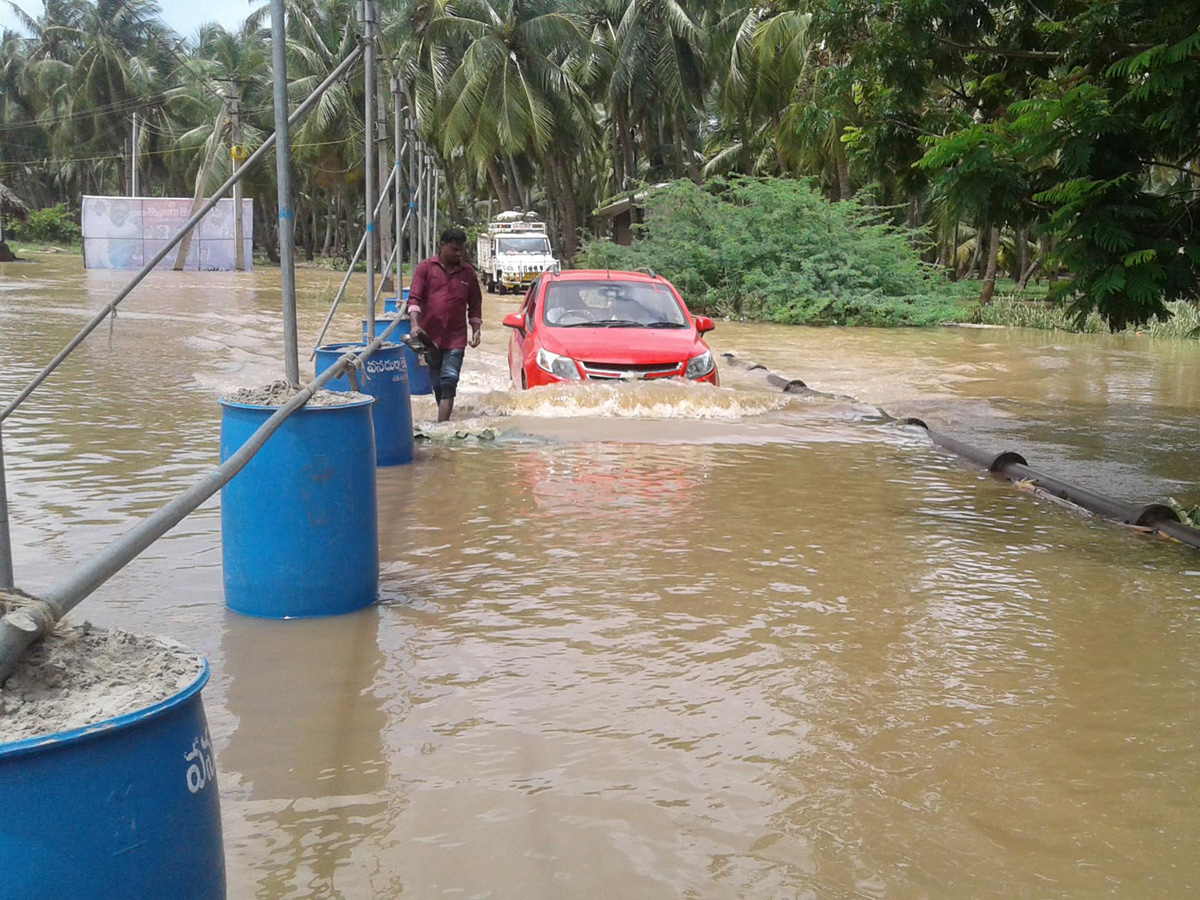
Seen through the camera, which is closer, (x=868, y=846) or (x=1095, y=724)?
(x=868, y=846)

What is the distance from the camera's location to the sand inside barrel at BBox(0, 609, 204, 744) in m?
2.20

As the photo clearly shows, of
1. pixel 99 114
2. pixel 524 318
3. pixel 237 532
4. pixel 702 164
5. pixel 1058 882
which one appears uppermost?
pixel 99 114

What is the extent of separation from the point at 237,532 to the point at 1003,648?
3.36 meters

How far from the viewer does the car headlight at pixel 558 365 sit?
1177 centimetres

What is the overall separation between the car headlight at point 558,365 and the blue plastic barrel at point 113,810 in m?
9.45

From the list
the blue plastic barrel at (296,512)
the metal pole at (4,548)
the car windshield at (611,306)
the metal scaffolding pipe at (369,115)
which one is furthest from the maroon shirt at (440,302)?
the metal pole at (4,548)

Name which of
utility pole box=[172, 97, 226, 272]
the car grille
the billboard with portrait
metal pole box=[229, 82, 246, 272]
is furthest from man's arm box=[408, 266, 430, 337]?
the billboard with portrait

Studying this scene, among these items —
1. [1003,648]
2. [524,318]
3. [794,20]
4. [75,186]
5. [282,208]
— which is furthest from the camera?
[75,186]

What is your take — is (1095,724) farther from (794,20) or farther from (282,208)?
(794,20)

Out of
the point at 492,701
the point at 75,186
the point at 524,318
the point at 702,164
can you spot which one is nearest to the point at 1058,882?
the point at 492,701

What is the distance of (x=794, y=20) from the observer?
110 ft

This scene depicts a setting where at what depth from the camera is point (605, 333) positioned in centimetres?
1221

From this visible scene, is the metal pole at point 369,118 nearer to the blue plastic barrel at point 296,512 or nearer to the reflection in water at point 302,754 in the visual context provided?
the blue plastic barrel at point 296,512

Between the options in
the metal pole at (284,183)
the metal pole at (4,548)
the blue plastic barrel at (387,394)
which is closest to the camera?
the metal pole at (4,548)
